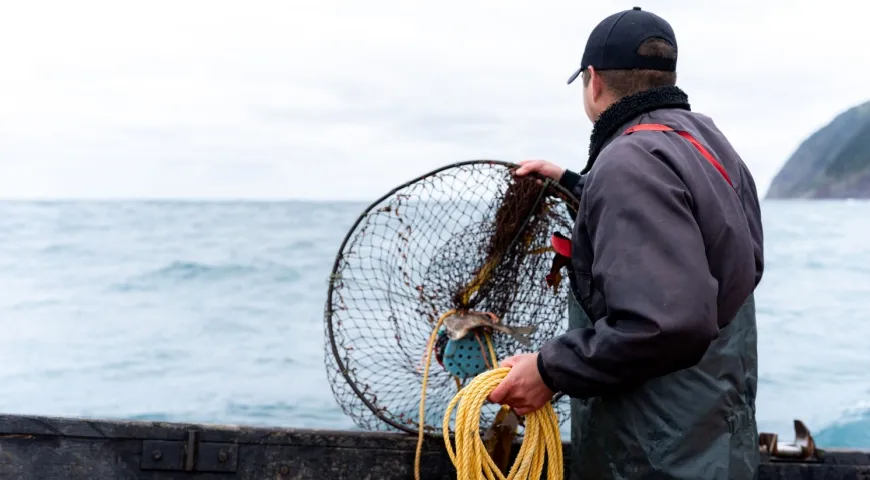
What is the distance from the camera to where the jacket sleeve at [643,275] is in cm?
163

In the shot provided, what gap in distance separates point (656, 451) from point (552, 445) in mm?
427

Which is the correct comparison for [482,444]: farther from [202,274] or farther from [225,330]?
[202,274]

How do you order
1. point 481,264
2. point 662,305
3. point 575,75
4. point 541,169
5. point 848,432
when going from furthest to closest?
point 848,432 < point 481,264 < point 541,169 < point 575,75 < point 662,305

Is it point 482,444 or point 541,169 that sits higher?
point 541,169

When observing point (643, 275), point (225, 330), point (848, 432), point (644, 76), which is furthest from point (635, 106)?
point (225, 330)

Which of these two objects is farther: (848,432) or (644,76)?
(848,432)

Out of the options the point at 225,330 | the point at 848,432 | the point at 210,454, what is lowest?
the point at 225,330

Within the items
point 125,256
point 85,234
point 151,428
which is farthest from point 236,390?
point 85,234

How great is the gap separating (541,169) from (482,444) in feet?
3.08

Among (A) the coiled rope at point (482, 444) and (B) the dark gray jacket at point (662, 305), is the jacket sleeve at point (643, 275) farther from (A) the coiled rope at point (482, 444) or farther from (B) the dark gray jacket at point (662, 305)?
(A) the coiled rope at point (482, 444)

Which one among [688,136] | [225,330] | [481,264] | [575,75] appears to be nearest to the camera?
[688,136]

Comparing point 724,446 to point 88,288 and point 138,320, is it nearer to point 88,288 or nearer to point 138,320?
point 138,320

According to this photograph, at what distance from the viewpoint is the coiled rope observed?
6.95 feet

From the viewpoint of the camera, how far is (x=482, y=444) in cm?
226
